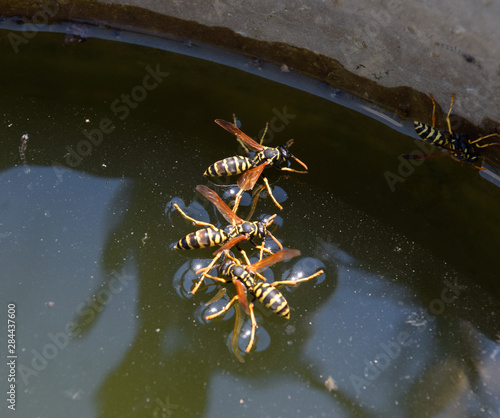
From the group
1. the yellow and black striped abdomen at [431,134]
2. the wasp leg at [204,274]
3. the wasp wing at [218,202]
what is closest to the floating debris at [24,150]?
Result: the wasp wing at [218,202]

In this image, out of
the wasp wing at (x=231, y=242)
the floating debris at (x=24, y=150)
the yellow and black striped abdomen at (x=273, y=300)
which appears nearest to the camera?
the yellow and black striped abdomen at (x=273, y=300)

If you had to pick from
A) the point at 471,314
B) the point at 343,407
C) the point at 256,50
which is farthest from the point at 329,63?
the point at 343,407

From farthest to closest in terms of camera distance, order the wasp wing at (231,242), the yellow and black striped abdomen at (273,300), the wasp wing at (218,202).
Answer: the wasp wing at (218,202)
the wasp wing at (231,242)
the yellow and black striped abdomen at (273,300)

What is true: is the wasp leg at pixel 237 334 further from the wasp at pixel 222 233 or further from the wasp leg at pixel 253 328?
the wasp at pixel 222 233

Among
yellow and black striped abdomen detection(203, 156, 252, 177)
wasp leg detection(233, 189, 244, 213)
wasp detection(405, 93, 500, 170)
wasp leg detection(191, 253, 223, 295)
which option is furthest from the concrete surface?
wasp leg detection(191, 253, 223, 295)

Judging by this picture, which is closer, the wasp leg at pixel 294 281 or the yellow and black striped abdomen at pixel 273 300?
the yellow and black striped abdomen at pixel 273 300

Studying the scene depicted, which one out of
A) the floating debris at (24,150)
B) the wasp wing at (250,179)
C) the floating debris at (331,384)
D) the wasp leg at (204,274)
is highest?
the wasp wing at (250,179)

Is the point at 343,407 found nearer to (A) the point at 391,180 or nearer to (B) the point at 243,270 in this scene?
(B) the point at 243,270

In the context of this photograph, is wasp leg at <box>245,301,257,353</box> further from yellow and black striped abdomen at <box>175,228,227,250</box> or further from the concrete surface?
the concrete surface
